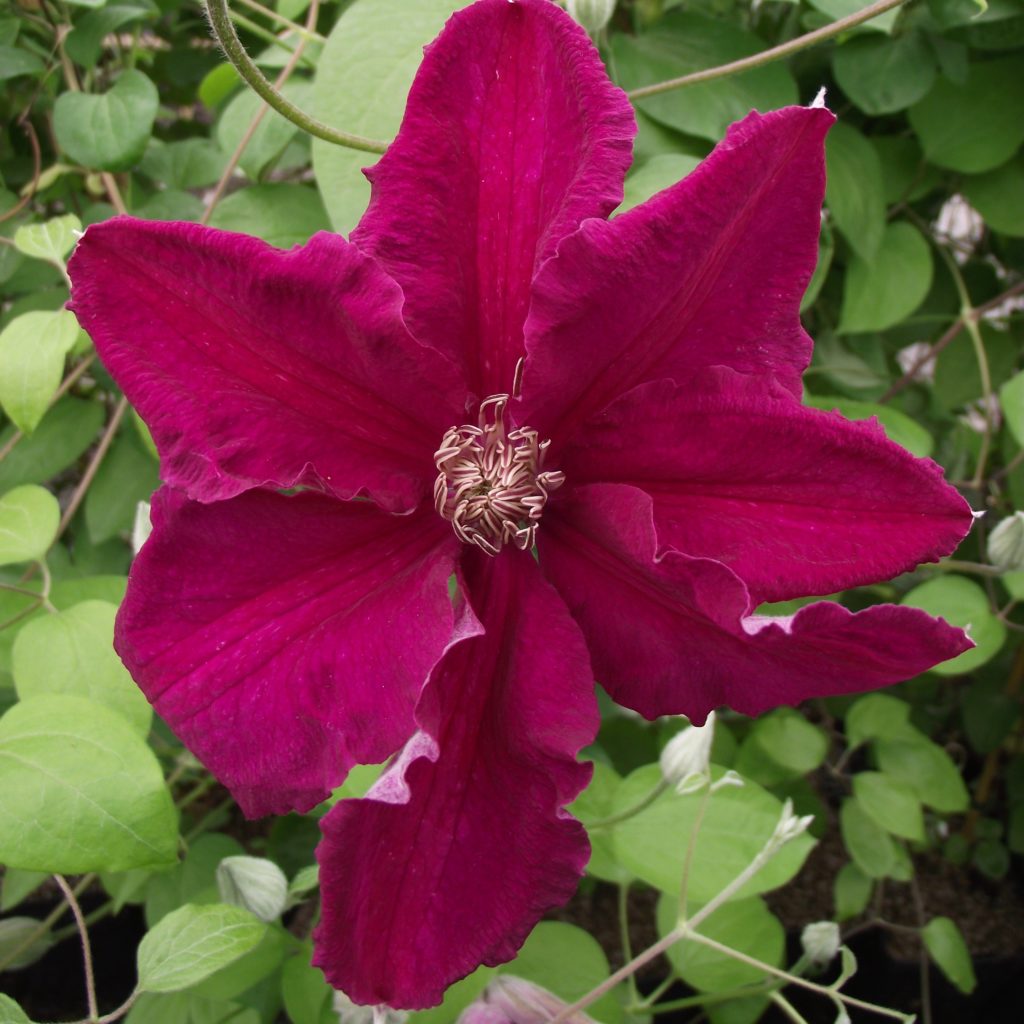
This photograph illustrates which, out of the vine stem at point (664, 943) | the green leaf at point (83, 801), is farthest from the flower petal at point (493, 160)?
the vine stem at point (664, 943)

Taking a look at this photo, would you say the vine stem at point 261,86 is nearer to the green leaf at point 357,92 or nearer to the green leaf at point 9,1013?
the green leaf at point 357,92

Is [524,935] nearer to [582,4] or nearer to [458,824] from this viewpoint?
[458,824]

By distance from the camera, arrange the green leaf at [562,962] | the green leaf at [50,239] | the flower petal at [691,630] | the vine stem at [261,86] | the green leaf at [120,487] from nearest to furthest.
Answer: the flower petal at [691,630] → the vine stem at [261,86] → the green leaf at [50,239] → the green leaf at [562,962] → the green leaf at [120,487]

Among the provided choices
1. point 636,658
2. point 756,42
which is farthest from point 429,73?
point 756,42

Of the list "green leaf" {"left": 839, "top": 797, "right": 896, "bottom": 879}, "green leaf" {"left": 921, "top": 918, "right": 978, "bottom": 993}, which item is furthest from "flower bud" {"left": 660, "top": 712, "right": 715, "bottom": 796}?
"green leaf" {"left": 921, "top": 918, "right": 978, "bottom": 993}

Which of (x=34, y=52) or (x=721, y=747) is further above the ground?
(x=34, y=52)

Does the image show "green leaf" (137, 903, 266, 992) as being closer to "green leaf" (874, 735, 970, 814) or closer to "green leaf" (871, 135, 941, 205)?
"green leaf" (874, 735, 970, 814)

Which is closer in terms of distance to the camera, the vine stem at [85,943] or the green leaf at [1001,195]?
the vine stem at [85,943]
